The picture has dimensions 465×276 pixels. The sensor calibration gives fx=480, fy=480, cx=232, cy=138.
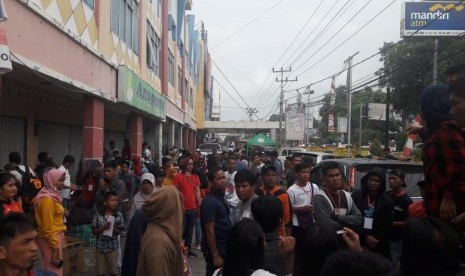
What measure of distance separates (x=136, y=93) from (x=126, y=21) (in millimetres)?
2457

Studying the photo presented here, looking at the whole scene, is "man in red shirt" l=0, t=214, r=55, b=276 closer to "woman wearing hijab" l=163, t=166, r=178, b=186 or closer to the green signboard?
"woman wearing hijab" l=163, t=166, r=178, b=186

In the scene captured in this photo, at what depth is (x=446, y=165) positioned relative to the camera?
3.05m

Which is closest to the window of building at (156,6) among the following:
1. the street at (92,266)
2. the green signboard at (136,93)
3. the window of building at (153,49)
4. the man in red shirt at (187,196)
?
the window of building at (153,49)

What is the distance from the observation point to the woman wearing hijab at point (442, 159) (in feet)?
9.85

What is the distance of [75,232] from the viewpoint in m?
7.98

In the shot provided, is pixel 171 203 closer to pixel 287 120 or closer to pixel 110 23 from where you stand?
pixel 110 23

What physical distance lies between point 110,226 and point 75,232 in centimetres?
169

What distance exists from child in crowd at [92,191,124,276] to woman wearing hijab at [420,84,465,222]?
452 cm

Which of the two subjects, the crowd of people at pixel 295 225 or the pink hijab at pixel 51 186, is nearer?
the crowd of people at pixel 295 225

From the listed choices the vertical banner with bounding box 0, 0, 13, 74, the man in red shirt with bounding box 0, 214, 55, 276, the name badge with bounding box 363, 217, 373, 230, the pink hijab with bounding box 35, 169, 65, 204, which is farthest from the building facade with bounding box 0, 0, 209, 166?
the name badge with bounding box 363, 217, 373, 230

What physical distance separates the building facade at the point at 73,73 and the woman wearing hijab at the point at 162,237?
440 centimetres

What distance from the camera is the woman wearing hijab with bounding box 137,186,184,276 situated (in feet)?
12.0

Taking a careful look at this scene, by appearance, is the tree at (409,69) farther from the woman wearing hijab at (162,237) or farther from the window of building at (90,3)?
the woman wearing hijab at (162,237)

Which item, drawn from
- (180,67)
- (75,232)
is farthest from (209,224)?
(180,67)
